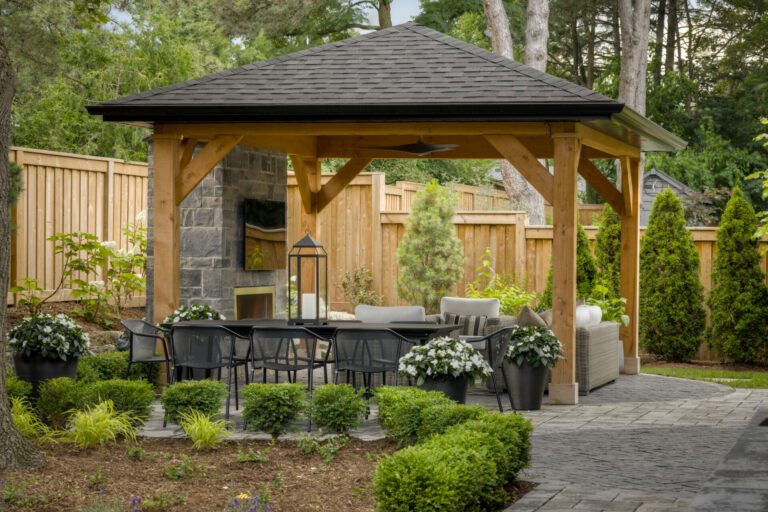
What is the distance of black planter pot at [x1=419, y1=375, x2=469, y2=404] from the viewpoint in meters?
7.41

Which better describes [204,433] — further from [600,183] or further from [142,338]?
[600,183]

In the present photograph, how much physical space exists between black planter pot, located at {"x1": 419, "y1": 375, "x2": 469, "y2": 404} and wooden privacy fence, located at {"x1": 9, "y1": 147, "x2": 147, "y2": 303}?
→ 5221 millimetres

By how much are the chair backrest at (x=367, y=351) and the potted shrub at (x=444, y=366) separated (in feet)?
0.91

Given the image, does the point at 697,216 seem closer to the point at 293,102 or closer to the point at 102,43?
the point at 102,43

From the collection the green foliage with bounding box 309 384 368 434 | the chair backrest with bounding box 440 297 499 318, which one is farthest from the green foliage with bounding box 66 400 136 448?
the chair backrest with bounding box 440 297 499 318

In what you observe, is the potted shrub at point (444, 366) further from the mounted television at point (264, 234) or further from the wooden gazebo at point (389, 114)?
the mounted television at point (264, 234)

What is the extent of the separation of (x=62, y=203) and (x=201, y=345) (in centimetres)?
412

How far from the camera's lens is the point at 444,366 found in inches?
290

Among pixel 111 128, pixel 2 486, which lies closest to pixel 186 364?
pixel 2 486

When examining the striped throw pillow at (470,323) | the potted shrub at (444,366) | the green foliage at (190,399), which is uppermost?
the striped throw pillow at (470,323)

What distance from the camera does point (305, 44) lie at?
23766 mm

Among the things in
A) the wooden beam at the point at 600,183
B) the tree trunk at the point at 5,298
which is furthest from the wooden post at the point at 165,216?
the wooden beam at the point at 600,183

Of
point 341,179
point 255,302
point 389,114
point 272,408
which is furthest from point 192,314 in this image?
point 341,179

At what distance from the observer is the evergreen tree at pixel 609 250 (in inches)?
538
